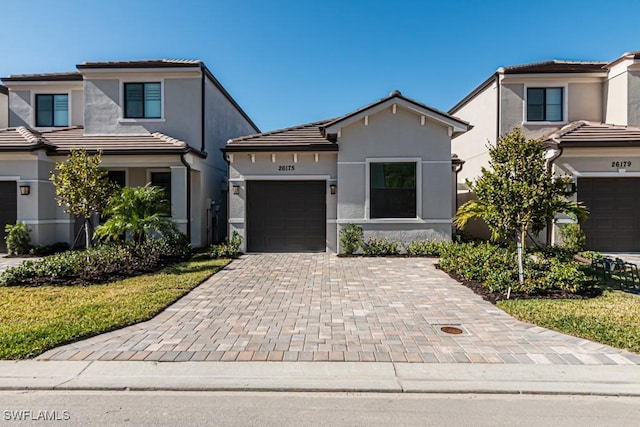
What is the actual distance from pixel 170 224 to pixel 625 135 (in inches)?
588

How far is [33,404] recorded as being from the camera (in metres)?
3.73

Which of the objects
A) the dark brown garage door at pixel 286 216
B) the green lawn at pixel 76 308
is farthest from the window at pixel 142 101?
the green lawn at pixel 76 308

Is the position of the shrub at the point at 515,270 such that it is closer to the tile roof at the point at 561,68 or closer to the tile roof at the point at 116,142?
the tile roof at the point at 561,68

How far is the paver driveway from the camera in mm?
4762

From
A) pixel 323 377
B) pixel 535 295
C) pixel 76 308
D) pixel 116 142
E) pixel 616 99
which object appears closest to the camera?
pixel 323 377

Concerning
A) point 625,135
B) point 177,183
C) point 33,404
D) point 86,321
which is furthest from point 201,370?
point 625,135

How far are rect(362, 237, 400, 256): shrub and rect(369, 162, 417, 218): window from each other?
3.08 ft

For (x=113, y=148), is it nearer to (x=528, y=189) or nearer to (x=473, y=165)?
(x=528, y=189)

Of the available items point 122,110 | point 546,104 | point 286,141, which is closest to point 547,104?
point 546,104

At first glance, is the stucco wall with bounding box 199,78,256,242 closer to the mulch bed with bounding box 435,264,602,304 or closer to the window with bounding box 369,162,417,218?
the window with bounding box 369,162,417,218

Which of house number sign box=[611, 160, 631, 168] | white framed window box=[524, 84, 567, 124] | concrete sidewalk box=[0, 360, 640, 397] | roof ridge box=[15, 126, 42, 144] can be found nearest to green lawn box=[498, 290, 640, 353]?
concrete sidewalk box=[0, 360, 640, 397]

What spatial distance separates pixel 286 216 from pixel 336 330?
816cm

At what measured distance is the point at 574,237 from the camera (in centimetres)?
1213

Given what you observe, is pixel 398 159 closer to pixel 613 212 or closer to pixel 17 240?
pixel 613 212
